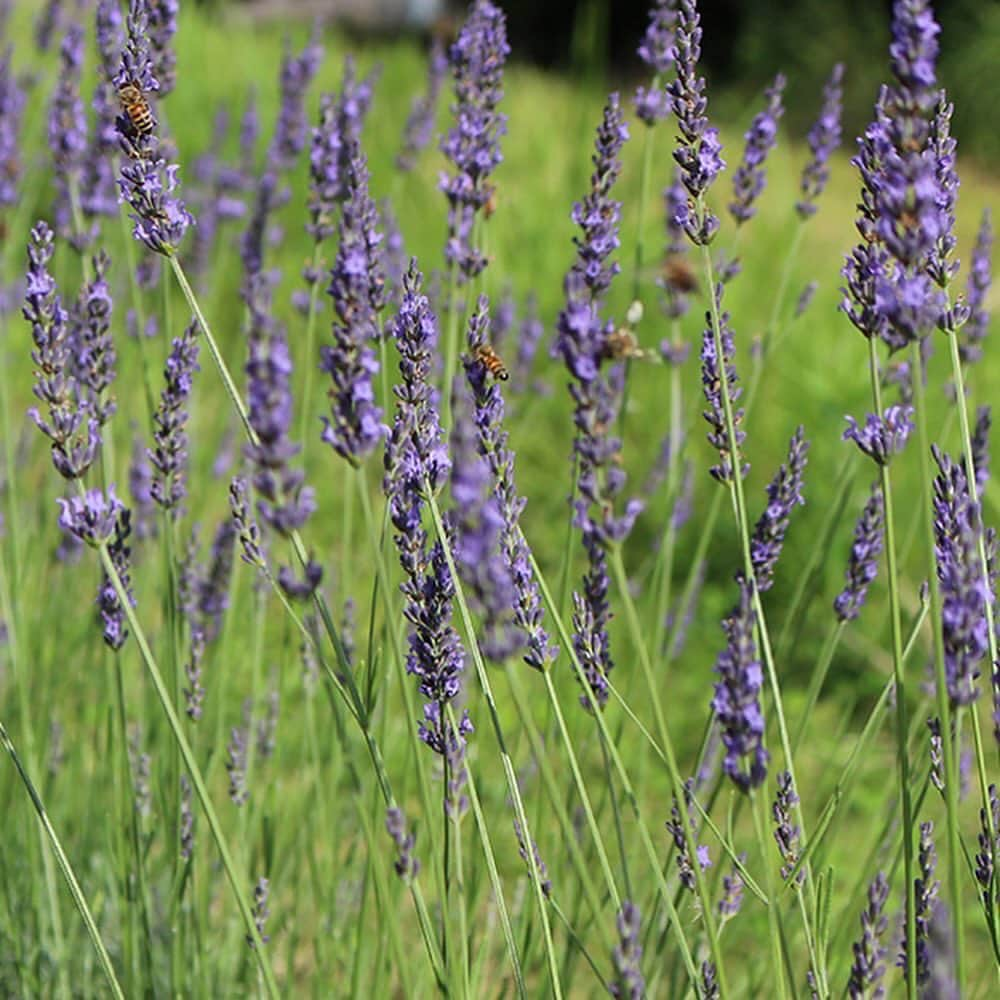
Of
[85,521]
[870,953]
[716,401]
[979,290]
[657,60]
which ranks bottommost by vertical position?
[870,953]

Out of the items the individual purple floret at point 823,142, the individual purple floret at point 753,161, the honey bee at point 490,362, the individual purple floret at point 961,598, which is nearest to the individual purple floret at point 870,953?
the individual purple floret at point 961,598

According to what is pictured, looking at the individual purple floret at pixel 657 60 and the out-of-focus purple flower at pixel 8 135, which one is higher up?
the individual purple floret at pixel 657 60

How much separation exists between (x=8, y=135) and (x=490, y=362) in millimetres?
1766

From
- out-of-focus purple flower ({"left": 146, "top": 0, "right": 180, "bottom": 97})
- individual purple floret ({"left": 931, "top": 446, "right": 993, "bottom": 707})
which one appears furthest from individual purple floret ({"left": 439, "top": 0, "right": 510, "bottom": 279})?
individual purple floret ({"left": 931, "top": 446, "right": 993, "bottom": 707})

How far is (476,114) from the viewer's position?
5.97ft

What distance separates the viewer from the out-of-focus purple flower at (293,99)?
258 cm

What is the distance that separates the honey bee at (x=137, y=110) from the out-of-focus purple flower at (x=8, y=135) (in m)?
1.55

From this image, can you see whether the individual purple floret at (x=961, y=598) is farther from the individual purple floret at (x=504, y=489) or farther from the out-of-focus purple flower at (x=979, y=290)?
the out-of-focus purple flower at (x=979, y=290)

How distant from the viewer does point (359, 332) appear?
988mm

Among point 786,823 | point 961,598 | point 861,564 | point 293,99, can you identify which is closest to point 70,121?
point 293,99

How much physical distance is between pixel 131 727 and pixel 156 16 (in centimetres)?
108

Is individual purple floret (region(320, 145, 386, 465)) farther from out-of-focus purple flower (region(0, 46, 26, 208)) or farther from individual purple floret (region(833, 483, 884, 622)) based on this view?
out-of-focus purple flower (region(0, 46, 26, 208))

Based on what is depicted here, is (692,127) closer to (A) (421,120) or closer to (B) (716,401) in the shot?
(B) (716,401)

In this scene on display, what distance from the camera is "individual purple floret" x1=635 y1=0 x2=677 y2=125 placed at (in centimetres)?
203
